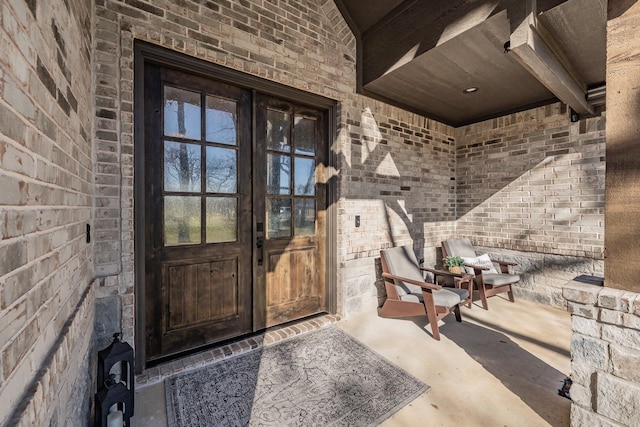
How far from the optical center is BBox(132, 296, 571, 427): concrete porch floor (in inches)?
69.7

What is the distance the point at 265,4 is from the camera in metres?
2.62

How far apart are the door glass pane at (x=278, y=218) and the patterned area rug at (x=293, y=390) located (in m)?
1.13

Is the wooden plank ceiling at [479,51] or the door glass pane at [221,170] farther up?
the wooden plank ceiling at [479,51]

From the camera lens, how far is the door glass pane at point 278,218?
290cm

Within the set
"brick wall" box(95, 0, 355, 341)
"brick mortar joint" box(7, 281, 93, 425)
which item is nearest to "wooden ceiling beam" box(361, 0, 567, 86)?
"brick wall" box(95, 0, 355, 341)

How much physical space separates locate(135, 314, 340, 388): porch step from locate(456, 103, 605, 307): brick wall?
2904 mm

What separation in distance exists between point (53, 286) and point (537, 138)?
199 inches

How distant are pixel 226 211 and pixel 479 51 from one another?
280 centimetres

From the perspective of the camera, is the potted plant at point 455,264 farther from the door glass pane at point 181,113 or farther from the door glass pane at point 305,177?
the door glass pane at point 181,113

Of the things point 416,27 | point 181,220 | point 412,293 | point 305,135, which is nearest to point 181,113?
point 181,220

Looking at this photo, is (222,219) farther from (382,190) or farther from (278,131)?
(382,190)

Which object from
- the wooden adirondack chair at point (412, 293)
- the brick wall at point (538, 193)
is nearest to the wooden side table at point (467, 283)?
the wooden adirondack chair at point (412, 293)

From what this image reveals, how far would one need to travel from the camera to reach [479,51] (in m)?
2.57

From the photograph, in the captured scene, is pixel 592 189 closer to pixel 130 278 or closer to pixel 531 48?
pixel 531 48
